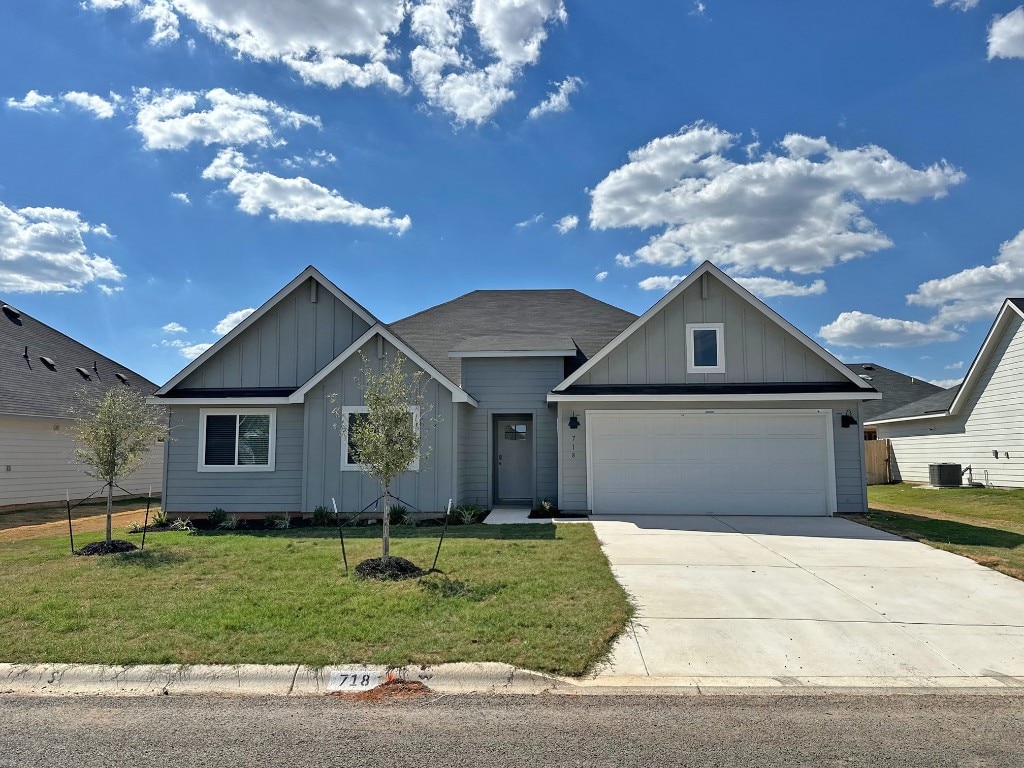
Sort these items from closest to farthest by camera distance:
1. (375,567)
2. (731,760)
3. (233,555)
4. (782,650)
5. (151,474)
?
1. (731,760)
2. (782,650)
3. (375,567)
4. (233,555)
5. (151,474)

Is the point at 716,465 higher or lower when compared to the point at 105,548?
higher

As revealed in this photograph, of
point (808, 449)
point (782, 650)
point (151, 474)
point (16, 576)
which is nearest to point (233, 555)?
point (16, 576)

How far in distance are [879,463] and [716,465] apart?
1631cm

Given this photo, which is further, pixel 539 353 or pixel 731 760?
pixel 539 353

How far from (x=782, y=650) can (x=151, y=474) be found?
2435 cm

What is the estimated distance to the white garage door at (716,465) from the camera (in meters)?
14.5

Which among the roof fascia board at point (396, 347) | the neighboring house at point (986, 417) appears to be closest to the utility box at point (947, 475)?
the neighboring house at point (986, 417)

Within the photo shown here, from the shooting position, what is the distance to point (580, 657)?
18.1ft

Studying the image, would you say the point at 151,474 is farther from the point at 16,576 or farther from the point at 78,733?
the point at 78,733

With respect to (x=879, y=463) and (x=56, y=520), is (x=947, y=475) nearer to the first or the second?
(x=879, y=463)

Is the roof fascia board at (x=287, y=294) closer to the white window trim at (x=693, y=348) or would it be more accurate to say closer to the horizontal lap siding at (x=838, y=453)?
the horizontal lap siding at (x=838, y=453)

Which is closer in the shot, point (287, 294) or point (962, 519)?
point (962, 519)

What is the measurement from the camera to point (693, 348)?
1493 centimetres

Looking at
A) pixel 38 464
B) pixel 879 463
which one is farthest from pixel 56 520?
pixel 879 463
